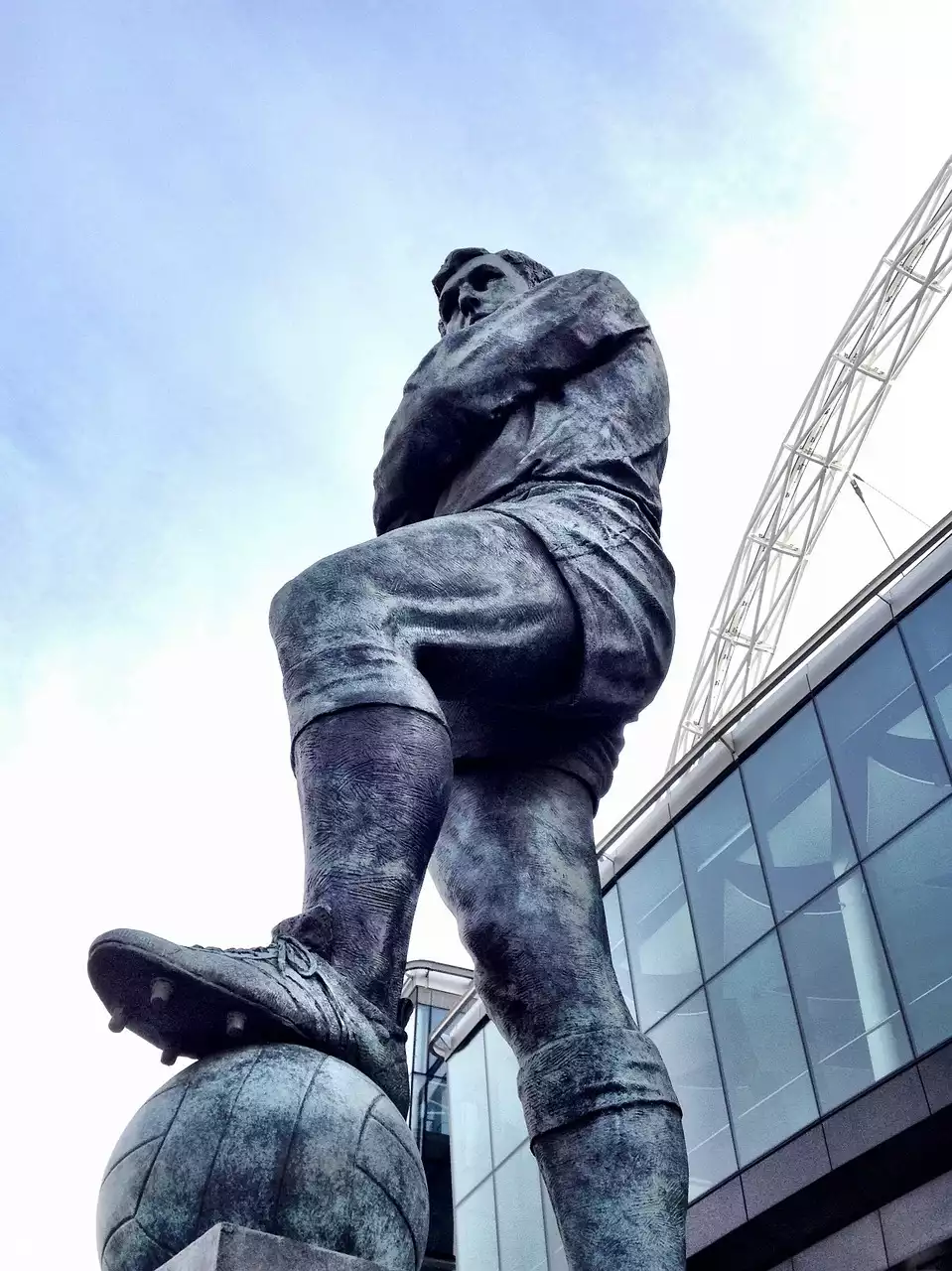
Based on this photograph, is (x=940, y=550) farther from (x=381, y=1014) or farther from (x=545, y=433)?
(x=381, y=1014)

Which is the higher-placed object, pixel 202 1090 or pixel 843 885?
pixel 843 885

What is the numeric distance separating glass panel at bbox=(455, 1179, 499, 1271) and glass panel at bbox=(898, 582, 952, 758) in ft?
36.7

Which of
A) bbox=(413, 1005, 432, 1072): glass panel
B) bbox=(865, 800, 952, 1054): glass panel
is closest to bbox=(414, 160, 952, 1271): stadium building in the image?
bbox=(865, 800, 952, 1054): glass panel

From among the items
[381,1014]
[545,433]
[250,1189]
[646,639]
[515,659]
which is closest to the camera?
[250,1189]

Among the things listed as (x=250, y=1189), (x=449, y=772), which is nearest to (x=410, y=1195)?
(x=250, y=1189)

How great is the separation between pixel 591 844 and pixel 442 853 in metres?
0.33

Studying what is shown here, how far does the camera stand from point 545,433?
3598 mm

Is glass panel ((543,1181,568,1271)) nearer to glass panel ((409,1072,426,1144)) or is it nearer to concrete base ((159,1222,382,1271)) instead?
glass panel ((409,1072,426,1144))

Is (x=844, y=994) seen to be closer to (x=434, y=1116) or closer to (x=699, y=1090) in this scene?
(x=699, y=1090)

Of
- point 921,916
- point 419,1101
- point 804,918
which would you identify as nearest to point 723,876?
point 804,918

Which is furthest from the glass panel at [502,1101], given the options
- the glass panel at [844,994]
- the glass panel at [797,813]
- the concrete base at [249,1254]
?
the concrete base at [249,1254]

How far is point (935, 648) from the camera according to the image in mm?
20062

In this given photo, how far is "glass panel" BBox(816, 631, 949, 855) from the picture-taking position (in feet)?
63.9

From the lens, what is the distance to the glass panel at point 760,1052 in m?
19.5
